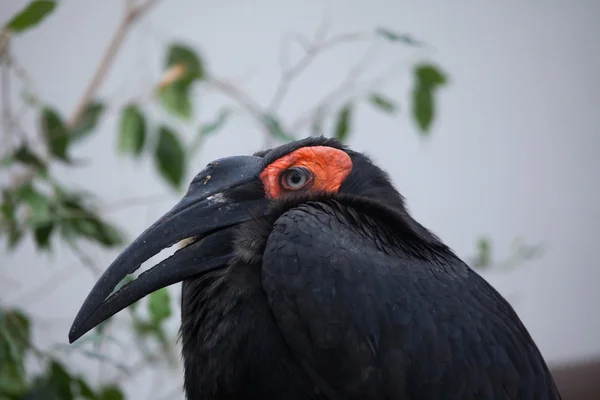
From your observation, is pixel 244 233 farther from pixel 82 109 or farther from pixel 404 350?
pixel 82 109

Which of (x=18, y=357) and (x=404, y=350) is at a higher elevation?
(x=404, y=350)

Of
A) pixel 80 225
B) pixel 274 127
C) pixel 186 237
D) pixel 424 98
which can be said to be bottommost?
pixel 80 225

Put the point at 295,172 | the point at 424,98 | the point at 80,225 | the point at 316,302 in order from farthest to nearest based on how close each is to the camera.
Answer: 1. the point at 424,98
2. the point at 80,225
3. the point at 295,172
4. the point at 316,302

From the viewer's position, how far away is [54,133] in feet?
9.61

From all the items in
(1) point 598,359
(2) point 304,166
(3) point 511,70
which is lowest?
(1) point 598,359

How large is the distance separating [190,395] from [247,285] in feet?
0.97

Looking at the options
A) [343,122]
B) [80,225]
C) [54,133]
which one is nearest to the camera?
[80,225]

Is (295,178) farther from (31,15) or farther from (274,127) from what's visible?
(31,15)

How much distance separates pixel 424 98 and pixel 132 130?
1000 millimetres

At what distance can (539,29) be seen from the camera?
18.9 ft

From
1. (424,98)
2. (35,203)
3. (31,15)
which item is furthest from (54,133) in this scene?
(424,98)

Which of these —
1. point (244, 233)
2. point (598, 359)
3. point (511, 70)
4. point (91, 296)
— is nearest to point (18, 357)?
point (91, 296)

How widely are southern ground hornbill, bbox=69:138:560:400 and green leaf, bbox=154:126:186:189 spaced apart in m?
1.01

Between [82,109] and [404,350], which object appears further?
[82,109]
